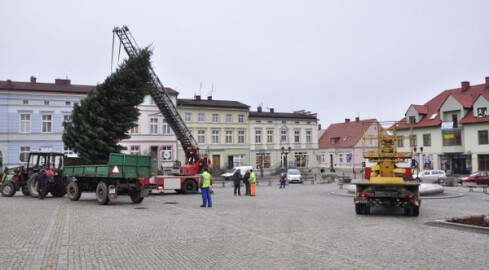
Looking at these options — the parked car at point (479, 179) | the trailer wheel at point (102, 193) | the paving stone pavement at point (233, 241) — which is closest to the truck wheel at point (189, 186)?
the trailer wheel at point (102, 193)

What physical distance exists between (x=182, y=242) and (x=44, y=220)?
20.1ft

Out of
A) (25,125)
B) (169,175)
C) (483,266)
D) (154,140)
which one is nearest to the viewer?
(483,266)

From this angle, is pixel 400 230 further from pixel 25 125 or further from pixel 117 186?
pixel 25 125

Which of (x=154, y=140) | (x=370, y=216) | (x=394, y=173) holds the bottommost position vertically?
(x=370, y=216)

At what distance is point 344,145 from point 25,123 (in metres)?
47.8

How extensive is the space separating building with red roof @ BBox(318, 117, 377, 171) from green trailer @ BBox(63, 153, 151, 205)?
5229cm

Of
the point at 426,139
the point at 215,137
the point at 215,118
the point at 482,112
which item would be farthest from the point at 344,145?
the point at 482,112

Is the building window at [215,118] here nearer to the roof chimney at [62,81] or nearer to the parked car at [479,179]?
the roof chimney at [62,81]

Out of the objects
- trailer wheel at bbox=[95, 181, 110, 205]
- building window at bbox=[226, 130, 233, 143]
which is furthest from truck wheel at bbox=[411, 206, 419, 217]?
building window at bbox=[226, 130, 233, 143]

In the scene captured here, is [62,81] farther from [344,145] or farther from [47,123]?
[344,145]

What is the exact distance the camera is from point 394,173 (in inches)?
740

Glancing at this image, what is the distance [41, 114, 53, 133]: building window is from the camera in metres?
48.0

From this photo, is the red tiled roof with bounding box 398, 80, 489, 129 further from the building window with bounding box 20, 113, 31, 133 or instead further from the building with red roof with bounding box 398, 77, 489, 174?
the building window with bounding box 20, 113, 31, 133

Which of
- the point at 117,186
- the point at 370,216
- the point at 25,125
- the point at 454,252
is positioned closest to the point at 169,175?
the point at 117,186
